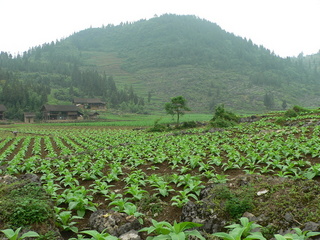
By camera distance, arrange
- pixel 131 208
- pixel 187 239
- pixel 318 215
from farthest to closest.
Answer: pixel 131 208
pixel 318 215
pixel 187 239

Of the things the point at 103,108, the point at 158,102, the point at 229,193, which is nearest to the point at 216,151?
the point at 229,193

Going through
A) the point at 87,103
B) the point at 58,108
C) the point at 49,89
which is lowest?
the point at 58,108

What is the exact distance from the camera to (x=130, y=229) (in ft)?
16.5

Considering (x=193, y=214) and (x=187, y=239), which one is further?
(x=193, y=214)

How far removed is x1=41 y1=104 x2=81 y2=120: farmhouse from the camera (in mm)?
86500

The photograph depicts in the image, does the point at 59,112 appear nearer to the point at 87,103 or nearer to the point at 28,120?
the point at 28,120

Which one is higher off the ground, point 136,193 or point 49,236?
point 49,236

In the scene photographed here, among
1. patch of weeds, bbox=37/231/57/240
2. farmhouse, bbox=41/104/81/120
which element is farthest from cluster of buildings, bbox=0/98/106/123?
patch of weeds, bbox=37/231/57/240

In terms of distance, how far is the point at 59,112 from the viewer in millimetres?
88688

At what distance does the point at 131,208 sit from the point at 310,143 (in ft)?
38.4

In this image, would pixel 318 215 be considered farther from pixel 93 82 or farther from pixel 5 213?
pixel 93 82

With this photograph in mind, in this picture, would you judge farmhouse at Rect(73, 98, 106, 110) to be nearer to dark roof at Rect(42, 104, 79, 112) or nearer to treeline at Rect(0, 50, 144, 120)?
treeline at Rect(0, 50, 144, 120)

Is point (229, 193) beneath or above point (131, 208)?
above

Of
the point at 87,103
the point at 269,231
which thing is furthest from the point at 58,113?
the point at 269,231
